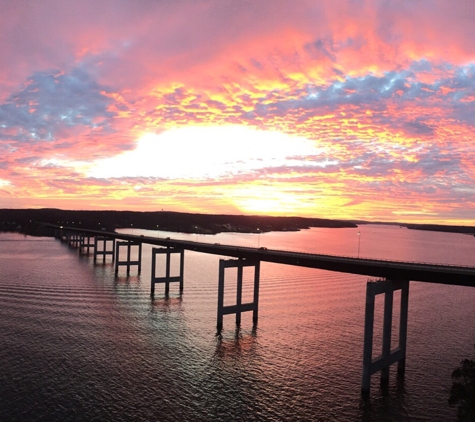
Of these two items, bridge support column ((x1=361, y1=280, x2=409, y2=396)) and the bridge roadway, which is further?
the bridge roadway

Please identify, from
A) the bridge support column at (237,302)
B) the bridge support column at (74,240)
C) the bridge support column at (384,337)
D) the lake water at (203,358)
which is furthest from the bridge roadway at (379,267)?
the bridge support column at (74,240)

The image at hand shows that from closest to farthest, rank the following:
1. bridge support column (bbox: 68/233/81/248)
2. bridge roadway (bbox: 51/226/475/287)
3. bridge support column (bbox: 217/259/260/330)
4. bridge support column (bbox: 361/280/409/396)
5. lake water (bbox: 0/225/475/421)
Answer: lake water (bbox: 0/225/475/421), bridge support column (bbox: 361/280/409/396), bridge roadway (bbox: 51/226/475/287), bridge support column (bbox: 217/259/260/330), bridge support column (bbox: 68/233/81/248)

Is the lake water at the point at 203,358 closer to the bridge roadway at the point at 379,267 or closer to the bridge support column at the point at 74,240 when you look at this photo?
the bridge roadway at the point at 379,267

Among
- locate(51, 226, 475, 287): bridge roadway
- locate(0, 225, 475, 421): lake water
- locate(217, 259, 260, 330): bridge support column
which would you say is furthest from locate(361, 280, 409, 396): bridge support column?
locate(217, 259, 260, 330): bridge support column

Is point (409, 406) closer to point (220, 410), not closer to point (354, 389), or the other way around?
point (354, 389)

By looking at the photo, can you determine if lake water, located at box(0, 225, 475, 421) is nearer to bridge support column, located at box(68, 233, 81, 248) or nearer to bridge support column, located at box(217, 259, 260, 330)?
bridge support column, located at box(217, 259, 260, 330)

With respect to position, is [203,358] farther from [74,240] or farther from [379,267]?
[74,240]

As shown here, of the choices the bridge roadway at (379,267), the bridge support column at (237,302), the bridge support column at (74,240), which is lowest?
the bridge support column at (74,240)
